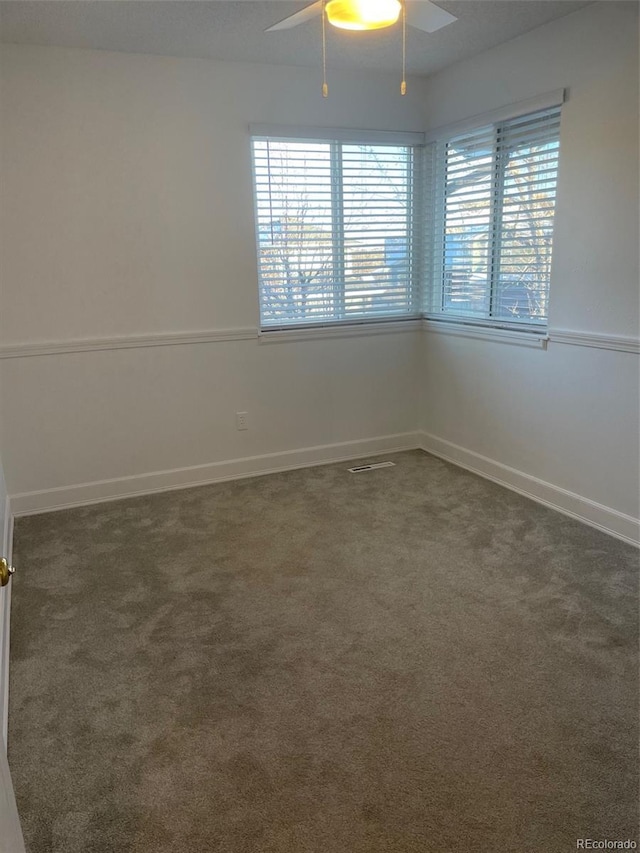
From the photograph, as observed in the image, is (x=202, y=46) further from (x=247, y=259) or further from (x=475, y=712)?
(x=475, y=712)

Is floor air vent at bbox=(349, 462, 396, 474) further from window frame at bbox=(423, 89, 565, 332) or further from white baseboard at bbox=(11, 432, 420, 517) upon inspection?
window frame at bbox=(423, 89, 565, 332)

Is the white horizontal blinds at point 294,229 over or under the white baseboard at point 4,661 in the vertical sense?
over

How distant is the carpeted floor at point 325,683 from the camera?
1594 millimetres

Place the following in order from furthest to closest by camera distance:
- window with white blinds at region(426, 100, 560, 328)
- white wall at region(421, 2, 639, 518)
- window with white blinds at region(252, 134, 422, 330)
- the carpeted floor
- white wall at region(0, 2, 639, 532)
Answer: window with white blinds at region(252, 134, 422, 330)
window with white blinds at region(426, 100, 560, 328)
white wall at region(0, 2, 639, 532)
white wall at region(421, 2, 639, 518)
the carpeted floor

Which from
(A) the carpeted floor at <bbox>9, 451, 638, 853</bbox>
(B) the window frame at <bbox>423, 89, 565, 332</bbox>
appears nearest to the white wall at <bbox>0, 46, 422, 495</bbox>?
(B) the window frame at <bbox>423, 89, 565, 332</bbox>

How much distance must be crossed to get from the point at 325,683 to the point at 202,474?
210 cm

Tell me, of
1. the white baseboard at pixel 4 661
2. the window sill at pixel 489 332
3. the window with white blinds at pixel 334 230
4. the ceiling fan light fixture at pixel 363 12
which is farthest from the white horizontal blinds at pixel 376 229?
the white baseboard at pixel 4 661

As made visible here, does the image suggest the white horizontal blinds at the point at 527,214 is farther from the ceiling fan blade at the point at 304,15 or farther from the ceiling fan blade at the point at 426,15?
the ceiling fan blade at the point at 304,15

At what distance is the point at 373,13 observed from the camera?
6.70 ft

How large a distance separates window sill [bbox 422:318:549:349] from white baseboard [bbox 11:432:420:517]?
32.0 inches

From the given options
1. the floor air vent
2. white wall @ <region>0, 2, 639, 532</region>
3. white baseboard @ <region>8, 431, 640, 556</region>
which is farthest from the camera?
the floor air vent

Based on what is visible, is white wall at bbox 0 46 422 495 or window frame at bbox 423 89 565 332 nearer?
white wall at bbox 0 46 422 495

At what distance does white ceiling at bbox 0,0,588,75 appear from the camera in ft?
8.75

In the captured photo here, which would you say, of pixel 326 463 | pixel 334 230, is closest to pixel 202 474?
pixel 326 463
